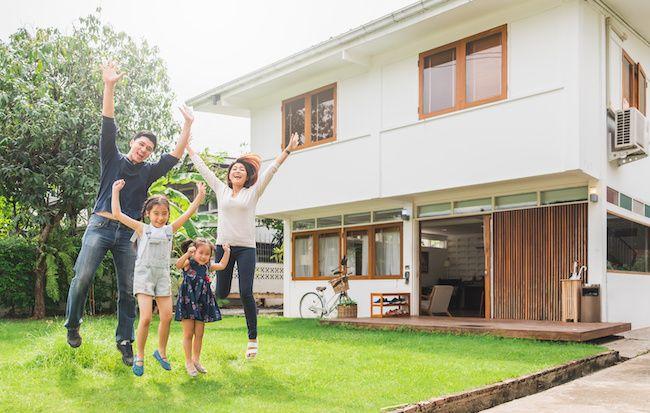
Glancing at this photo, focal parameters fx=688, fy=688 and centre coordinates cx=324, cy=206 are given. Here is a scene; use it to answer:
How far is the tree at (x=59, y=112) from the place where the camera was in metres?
14.6

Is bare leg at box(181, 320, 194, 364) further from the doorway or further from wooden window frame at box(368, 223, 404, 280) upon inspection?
the doorway

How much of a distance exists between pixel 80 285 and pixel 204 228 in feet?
52.2

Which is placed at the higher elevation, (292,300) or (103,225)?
(103,225)

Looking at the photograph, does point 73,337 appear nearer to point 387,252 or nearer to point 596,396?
point 596,396

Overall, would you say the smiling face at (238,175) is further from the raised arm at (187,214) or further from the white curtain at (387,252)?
the white curtain at (387,252)

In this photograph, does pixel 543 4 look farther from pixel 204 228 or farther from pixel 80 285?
pixel 204 228

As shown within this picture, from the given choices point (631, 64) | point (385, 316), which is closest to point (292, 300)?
point (385, 316)

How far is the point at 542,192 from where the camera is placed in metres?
12.1

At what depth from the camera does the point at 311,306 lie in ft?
54.2

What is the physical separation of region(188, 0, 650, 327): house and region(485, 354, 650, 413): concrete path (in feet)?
14.5

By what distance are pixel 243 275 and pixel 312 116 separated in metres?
9.99

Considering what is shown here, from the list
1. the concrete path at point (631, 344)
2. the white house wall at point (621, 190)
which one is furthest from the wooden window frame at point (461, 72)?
the concrete path at point (631, 344)

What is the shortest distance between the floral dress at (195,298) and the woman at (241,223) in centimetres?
34

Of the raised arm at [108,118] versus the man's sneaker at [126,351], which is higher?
the raised arm at [108,118]
